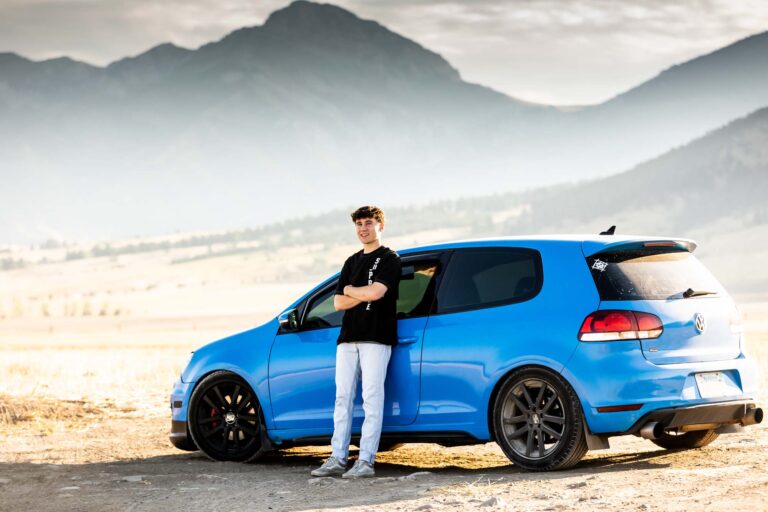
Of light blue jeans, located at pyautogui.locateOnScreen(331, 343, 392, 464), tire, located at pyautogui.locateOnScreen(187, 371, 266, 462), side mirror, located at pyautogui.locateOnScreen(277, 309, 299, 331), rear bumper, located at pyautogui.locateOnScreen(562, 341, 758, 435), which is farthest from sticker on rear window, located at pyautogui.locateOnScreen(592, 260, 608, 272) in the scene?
tire, located at pyautogui.locateOnScreen(187, 371, 266, 462)

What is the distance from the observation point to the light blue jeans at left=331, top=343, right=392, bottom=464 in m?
9.26

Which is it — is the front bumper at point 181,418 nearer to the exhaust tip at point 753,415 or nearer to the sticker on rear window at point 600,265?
the sticker on rear window at point 600,265

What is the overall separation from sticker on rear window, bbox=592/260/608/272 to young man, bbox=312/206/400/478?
4.79 feet

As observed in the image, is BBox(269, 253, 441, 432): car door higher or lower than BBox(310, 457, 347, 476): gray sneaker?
higher

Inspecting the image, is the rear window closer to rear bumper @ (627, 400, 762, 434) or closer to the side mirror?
rear bumper @ (627, 400, 762, 434)

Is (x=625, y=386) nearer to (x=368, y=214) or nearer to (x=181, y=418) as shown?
(x=368, y=214)

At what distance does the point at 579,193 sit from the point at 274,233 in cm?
5603

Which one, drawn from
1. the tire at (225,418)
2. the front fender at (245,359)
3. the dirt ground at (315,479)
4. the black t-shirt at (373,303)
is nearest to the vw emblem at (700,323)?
the dirt ground at (315,479)

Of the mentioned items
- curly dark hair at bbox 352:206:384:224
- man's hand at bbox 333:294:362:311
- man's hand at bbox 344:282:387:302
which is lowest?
man's hand at bbox 333:294:362:311

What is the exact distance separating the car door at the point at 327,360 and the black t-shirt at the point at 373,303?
19cm

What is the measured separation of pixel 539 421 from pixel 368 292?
1545 mm

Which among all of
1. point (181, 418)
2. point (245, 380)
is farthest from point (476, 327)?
point (181, 418)

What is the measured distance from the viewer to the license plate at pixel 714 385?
8.66 meters

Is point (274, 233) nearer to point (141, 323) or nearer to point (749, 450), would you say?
point (141, 323)
